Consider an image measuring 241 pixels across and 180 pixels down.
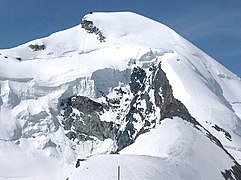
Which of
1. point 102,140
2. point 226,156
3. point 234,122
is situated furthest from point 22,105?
point 226,156

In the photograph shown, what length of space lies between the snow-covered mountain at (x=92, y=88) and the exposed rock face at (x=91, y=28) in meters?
0.27

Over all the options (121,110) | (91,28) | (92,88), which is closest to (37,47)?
(91,28)

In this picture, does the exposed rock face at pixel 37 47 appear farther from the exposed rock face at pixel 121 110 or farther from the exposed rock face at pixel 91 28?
the exposed rock face at pixel 121 110

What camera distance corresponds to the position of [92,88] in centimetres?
15388

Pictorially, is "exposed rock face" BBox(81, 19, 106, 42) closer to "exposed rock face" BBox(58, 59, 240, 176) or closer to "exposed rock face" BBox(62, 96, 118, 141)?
"exposed rock face" BBox(58, 59, 240, 176)

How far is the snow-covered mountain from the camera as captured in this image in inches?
5458

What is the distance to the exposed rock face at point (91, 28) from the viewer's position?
546 ft

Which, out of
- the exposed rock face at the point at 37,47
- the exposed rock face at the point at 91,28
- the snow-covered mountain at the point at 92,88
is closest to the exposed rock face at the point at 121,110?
the snow-covered mountain at the point at 92,88

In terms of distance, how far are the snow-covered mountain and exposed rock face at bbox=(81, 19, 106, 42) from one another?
10.7 inches

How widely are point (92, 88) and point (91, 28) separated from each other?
24.7 metres

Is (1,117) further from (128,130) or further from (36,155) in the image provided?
(128,130)

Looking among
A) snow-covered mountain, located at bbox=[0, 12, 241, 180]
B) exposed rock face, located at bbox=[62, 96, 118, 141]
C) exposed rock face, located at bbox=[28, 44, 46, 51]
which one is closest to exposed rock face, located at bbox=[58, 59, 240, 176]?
exposed rock face, located at bbox=[62, 96, 118, 141]

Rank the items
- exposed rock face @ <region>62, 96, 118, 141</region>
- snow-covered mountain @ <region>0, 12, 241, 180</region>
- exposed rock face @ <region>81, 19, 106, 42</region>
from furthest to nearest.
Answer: exposed rock face @ <region>81, 19, 106, 42</region>, exposed rock face @ <region>62, 96, 118, 141</region>, snow-covered mountain @ <region>0, 12, 241, 180</region>

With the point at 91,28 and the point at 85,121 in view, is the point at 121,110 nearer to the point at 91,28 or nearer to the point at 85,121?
the point at 85,121
